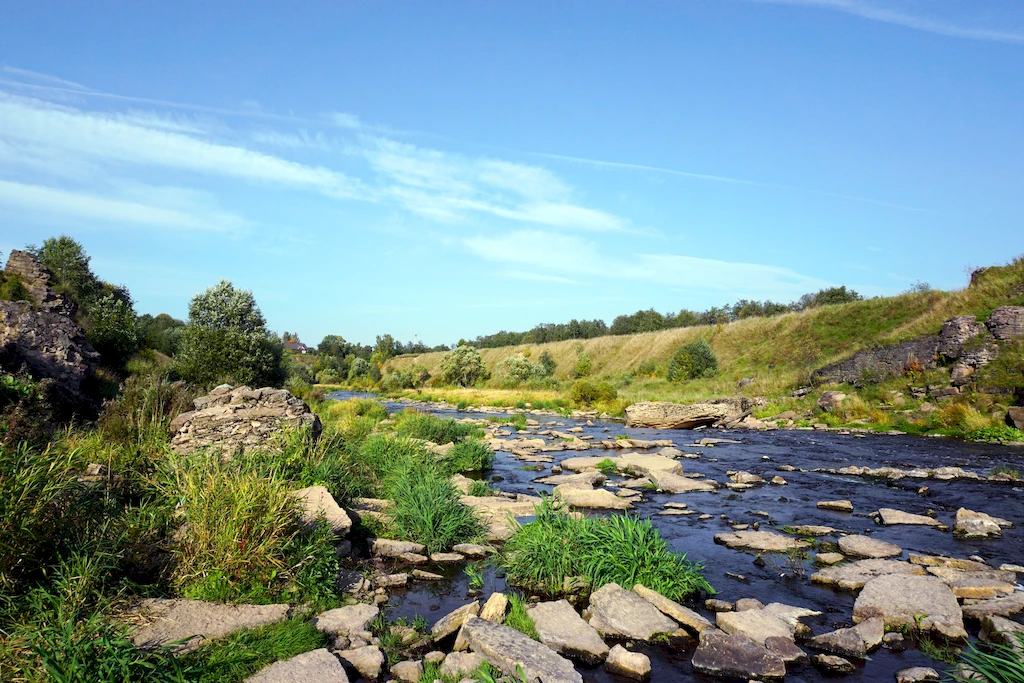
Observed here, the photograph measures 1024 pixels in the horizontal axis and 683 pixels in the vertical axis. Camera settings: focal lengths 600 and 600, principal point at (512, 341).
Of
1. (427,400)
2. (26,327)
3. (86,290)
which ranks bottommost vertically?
(427,400)

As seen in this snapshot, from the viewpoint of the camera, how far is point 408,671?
4.94m

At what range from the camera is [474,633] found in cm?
518

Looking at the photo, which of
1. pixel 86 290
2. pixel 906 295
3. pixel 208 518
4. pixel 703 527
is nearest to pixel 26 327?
pixel 208 518

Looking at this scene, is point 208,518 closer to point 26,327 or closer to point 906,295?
point 26,327

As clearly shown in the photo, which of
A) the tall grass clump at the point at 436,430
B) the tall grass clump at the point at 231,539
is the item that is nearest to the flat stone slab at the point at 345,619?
the tall grass clump at the point at 231,539

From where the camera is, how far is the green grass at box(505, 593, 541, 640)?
560 centimetres

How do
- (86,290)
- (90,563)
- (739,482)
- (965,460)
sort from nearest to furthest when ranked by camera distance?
(90,563)
(739,482)
(965,460)
(86,290)

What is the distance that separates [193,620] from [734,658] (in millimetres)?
4625

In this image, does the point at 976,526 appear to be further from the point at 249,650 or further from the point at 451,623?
the point at 249,650

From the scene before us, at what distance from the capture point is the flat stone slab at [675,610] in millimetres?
5836

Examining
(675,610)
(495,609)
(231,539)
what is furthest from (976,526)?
(231,539)

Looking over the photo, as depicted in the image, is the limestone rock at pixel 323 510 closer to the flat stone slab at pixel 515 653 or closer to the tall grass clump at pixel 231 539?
the tall grass clump at pixel 231 539

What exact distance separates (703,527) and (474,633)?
228 inches

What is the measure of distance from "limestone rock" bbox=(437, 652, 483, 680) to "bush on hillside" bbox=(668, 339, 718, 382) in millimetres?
38680
